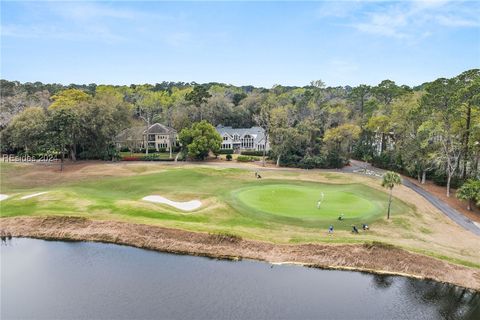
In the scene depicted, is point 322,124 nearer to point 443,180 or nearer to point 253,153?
point 253,153

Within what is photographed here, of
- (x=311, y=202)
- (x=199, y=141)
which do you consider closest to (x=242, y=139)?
(x=199, y=141)

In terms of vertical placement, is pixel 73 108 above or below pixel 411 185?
above

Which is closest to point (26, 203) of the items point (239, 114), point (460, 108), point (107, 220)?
point (107, 220)

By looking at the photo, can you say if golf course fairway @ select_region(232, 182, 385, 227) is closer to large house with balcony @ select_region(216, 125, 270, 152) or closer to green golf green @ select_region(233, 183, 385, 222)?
green golf green @ select_region(233, 183, 385, 222)

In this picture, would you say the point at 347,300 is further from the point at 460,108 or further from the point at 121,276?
the point at 460,108

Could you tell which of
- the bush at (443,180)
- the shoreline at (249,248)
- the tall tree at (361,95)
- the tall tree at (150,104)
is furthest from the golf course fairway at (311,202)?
the tall tree at (150,104)

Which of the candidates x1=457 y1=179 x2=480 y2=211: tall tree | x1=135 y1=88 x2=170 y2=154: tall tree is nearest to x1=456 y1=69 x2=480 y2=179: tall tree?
x1=457 y1=179 x2=480 y2=211: tall tree
